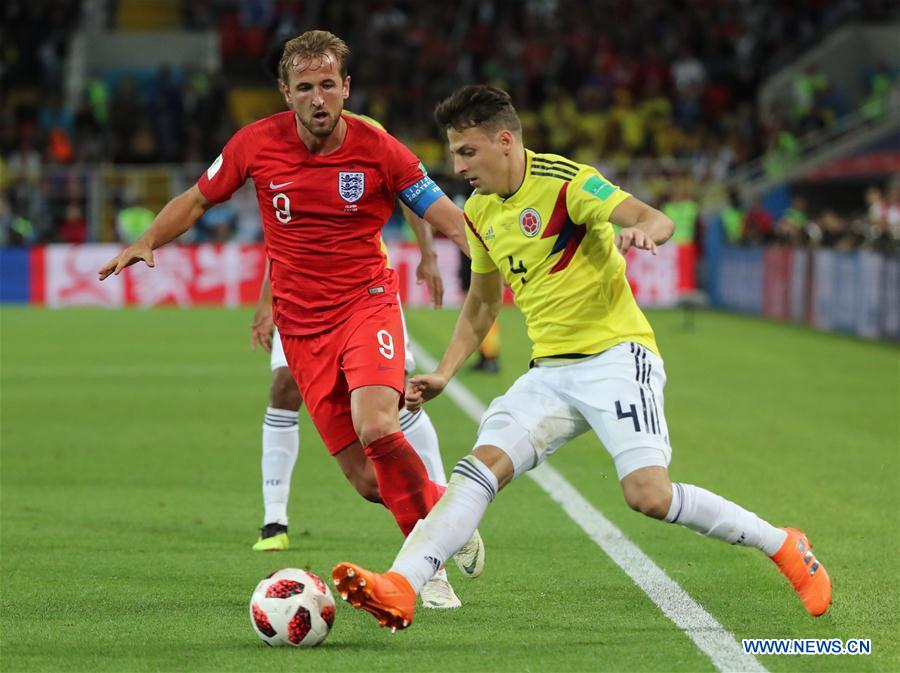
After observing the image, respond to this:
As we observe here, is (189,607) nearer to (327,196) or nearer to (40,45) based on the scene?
(327,196)

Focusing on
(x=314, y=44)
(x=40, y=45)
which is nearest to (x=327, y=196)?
(x=314, y=44)

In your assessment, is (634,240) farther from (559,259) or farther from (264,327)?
(264,327)

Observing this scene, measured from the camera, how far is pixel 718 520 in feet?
18.6

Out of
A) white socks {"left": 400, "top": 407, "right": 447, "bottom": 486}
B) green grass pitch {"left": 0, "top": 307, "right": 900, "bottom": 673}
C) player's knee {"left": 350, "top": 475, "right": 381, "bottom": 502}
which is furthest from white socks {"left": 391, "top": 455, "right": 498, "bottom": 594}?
white socks {"left": 400, "top": 407, "right": 447, "bottom": 486}

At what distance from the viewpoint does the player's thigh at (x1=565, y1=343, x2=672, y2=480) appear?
5.62 meters

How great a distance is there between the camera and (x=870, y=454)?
10.6 metres

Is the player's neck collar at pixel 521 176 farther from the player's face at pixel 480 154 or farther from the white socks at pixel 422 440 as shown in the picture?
the white socks at pixel 422 440

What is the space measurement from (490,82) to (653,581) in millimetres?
28719

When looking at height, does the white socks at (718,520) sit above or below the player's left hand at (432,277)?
below

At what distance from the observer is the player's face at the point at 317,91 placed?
6.11 meters

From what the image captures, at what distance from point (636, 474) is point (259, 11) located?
32.3 m

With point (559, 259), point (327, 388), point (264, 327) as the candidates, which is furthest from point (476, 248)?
point (264, 327)

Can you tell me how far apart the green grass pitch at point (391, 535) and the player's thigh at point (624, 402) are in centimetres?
62

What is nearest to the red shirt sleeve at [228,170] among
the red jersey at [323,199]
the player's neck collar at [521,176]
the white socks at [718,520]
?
the red jersey at [323,199]
